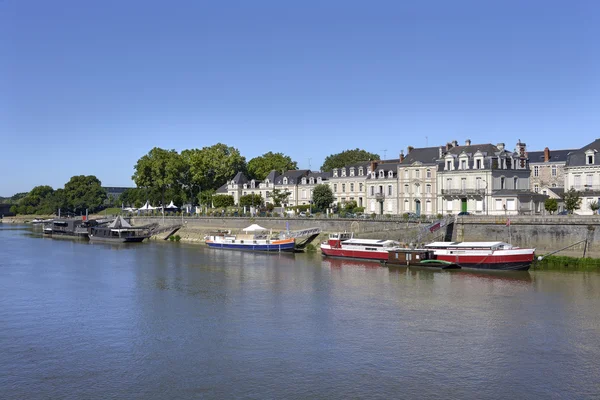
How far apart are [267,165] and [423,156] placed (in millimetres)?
40845

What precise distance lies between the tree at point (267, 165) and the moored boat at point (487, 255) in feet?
185

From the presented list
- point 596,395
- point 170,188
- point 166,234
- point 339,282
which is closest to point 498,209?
point 339,282

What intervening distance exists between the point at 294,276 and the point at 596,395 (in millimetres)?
24387

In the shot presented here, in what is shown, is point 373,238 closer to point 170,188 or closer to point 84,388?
point 84,388

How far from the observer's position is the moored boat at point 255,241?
58188 millimetres

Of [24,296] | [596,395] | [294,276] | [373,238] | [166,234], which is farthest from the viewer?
[166,234]

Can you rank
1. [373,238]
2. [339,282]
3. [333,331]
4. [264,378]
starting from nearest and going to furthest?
[264,378]
[333,331]
[339,282]
[373,238]

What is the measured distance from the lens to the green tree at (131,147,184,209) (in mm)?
98188

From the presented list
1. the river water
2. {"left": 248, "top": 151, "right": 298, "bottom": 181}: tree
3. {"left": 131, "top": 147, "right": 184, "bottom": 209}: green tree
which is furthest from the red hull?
{"left": 131, "top": 147, "right": 184, "bottom": 209}: green tree

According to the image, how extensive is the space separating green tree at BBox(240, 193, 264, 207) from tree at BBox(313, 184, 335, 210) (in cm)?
1243

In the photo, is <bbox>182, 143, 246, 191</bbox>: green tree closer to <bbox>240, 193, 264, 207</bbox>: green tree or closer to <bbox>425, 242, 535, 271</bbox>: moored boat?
<bbox>240, 193, 264, 207</bbox>: green tree

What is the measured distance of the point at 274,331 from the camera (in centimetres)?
2605

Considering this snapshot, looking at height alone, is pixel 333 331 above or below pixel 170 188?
below

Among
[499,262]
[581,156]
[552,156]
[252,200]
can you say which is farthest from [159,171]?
[499,262]
